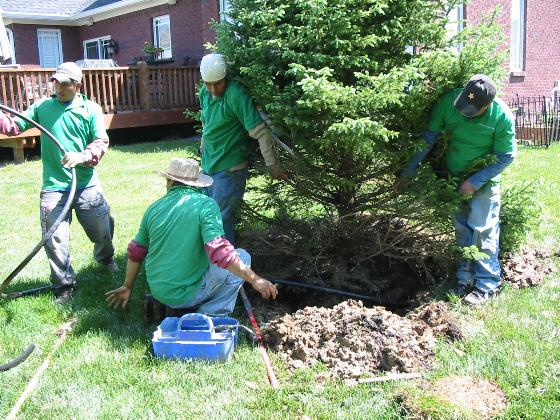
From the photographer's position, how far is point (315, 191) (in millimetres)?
4789

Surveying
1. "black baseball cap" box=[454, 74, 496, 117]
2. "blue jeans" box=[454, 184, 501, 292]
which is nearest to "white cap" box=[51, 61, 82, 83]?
"black baseball cap" box=[454, 74, 496, 117]

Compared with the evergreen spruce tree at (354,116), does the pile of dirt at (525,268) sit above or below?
below

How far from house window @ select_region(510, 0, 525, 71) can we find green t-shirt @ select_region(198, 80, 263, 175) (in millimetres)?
15839

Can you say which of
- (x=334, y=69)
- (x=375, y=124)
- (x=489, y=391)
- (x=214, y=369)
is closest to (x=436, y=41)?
(x=334, y=69)

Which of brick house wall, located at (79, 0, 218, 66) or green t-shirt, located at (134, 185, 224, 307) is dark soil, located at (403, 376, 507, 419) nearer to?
green t-shirt, located at (134, 185, 224, 307)

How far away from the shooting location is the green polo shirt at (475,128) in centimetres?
429

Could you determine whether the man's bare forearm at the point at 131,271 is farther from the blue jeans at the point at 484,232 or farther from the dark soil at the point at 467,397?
the blue jeans at the point at 484,232

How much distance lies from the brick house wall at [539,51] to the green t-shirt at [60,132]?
1586cm

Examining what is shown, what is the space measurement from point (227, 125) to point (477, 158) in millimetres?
2034

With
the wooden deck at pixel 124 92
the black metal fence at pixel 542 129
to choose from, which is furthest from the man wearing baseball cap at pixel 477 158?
the wooden deck at pixel 124 92

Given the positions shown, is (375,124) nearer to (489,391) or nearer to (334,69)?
(334,69)

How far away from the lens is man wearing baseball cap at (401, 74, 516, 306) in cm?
411

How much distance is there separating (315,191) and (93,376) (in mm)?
2269

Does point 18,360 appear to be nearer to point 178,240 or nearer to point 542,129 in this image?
point 178,240
